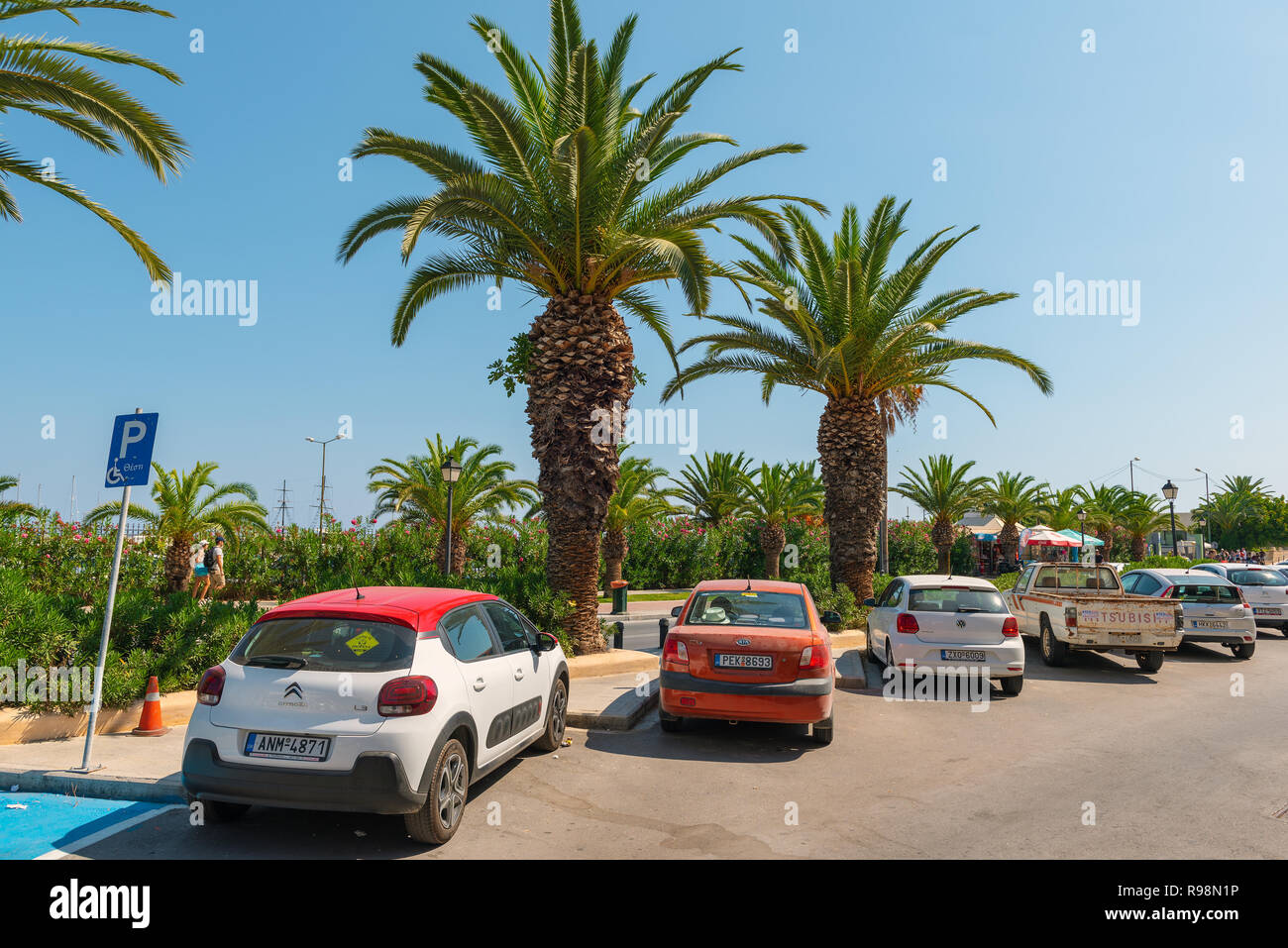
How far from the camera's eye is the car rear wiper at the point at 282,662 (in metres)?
5.14

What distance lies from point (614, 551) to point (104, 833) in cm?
2515

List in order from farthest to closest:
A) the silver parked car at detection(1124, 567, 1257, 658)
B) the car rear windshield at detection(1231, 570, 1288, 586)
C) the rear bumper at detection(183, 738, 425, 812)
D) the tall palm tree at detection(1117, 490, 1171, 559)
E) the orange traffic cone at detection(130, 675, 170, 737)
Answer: the tall palm tree at detection(1117, 490, 1171, 559)
the car rear windshield at detection(1231, 570, 1288, 586)
the silver parked car at detection(1124, 567, 1257, 658)
the orange traffic cone at detection(130, 675, 170, 737)
the rear bumper at detection(183, 738, 425, 812)

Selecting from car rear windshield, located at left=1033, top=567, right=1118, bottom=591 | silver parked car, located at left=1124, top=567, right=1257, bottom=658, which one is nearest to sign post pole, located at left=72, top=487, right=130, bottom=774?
car rear windshield, located at left=1033, top=567, right=1118, bottom=591

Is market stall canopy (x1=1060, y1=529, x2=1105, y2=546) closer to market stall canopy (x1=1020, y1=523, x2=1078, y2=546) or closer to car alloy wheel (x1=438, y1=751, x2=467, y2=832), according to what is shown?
market stall canopy (x1=1020, y1=523, x2=1078, y2=546)

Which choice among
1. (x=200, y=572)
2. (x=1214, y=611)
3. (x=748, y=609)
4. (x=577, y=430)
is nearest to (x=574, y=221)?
(x=577, y=430)

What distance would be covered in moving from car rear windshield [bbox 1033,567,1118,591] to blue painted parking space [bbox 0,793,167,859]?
14450 mm

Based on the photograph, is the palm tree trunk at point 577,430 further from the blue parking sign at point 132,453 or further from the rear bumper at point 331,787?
the rear bumper at point 331,787

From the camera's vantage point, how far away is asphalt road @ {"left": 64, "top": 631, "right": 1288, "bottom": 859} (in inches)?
204

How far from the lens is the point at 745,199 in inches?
511

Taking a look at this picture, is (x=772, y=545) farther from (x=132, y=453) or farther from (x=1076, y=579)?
(x=132, y=453)

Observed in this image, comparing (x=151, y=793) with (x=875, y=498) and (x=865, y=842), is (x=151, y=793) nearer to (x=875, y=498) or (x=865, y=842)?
(x=865, y=842)

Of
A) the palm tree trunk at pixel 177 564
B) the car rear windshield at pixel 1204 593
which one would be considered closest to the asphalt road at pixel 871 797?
the car rear windshield at pixel 1204 593

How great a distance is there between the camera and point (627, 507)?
31.0 metres
